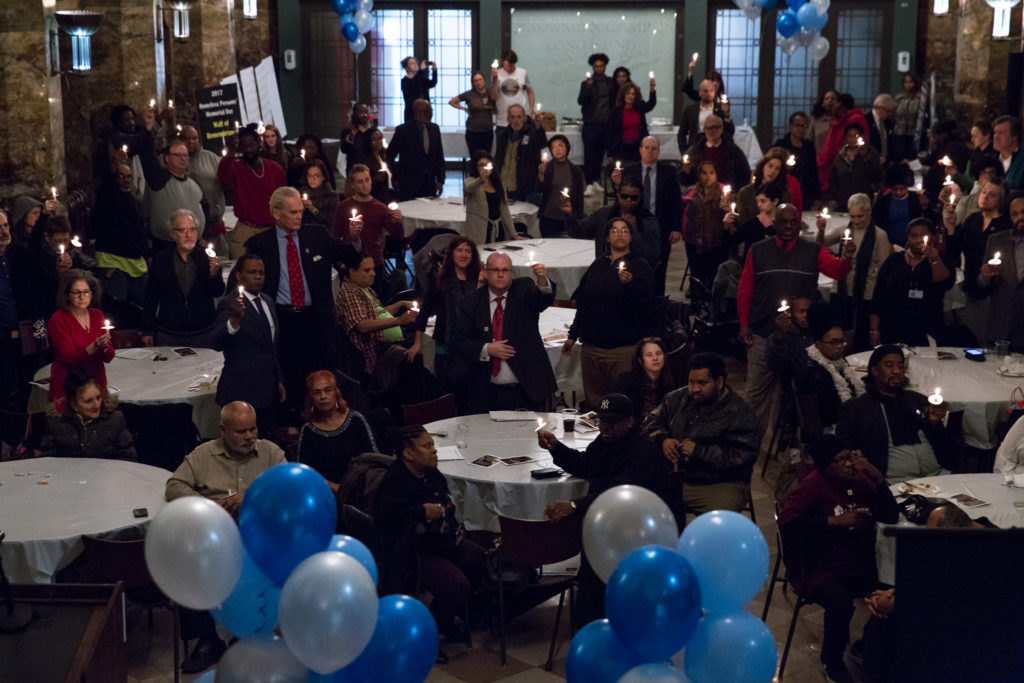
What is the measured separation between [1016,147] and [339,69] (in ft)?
36.9

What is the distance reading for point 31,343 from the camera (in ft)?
27.1

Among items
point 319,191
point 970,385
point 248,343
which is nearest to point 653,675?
point 248,343

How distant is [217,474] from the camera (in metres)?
Result: 6.07

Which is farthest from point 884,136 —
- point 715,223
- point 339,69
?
point 339,69

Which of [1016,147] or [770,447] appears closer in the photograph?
[770,447]

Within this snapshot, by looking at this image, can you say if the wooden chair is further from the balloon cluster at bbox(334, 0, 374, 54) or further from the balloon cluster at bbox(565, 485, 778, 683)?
the balloon cluster at bbox(334, 0, 374, 54)

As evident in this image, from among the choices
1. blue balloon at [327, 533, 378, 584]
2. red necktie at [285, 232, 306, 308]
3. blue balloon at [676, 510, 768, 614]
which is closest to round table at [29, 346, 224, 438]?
red necktie at [285, 232, 306, 308]

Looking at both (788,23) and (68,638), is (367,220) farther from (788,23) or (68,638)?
(788,23)

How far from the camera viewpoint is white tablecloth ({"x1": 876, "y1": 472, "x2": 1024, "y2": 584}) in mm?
5785

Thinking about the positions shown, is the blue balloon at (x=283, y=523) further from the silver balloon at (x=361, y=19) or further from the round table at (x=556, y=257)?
the silver balloon at (x=361, y=19)

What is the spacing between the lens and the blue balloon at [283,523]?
3.86 metres

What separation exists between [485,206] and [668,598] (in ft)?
22.9

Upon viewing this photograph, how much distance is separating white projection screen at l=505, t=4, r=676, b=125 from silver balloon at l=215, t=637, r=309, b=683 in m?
16.4

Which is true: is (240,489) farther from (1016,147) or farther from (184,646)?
(1016,147)
